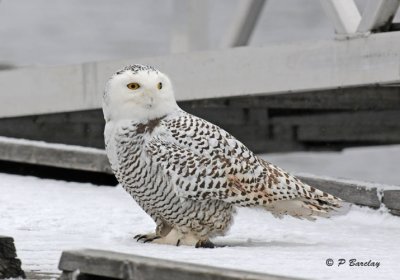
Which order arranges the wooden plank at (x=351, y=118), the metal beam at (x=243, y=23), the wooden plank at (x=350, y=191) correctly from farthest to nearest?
the wooden plank at (x=351, y=118), the metal beam at (x=243, y=23), the wooden plank at (x=350, y=191)

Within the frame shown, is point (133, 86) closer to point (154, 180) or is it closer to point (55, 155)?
point (154, 180)

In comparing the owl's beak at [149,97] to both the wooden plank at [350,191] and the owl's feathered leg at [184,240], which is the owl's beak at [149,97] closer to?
the owl's feathered leg at [184,240]

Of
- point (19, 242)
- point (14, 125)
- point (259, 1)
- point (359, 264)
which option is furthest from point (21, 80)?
point (359, 264)

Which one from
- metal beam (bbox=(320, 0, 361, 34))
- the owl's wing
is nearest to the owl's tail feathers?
the owl's wing

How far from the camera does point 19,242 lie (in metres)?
6.89

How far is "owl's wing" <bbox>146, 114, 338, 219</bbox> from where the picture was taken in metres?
6.75

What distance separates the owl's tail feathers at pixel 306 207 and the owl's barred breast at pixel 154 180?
34 centimetres

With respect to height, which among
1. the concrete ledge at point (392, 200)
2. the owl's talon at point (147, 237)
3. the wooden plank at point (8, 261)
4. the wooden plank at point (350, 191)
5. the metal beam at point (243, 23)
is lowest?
the wooden plank at point (8, 261)

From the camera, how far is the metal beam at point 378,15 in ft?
30.2

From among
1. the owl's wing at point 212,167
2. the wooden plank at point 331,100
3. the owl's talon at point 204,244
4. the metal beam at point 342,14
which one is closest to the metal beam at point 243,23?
the metal beam at point 342,14

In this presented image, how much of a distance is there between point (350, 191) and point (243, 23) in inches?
94.4

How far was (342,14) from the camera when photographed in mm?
9242

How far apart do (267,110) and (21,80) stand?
8.95 feet

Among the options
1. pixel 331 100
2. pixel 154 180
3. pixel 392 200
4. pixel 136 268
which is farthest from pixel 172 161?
pixel 331 100
